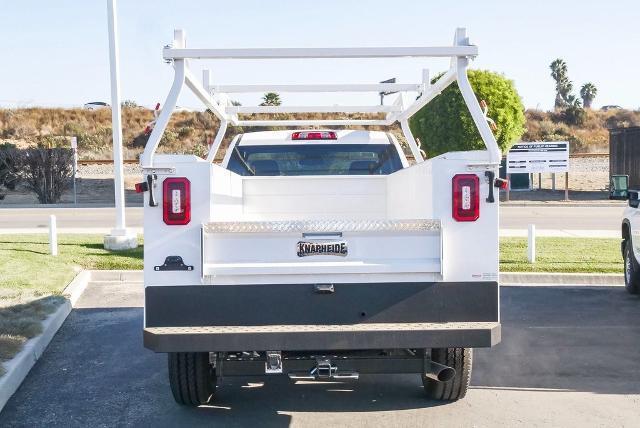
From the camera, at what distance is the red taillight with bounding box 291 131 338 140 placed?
888 centimetres

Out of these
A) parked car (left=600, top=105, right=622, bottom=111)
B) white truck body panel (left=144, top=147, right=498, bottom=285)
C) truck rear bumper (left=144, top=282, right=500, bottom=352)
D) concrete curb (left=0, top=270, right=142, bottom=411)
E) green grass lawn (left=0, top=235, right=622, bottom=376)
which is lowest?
concrete curb (left=0, top=270, right=142, bottom=411)

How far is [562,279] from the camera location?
39.8 ft

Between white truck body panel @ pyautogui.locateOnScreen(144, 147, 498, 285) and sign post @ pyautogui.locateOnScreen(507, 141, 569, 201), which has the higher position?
sign post @ pyautogui.locateOnScreen(507, 141, 569, 201)

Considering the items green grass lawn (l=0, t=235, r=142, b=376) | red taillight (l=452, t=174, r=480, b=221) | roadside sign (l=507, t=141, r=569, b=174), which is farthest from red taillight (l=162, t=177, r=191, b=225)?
roadside sign (l=507, t=141, r=569, b=174)

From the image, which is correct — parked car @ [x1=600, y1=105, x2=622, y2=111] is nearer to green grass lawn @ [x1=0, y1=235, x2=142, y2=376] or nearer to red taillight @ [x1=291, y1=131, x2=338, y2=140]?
green grass lawn @ [x1=0, y1=235, x2=142, y2=376]

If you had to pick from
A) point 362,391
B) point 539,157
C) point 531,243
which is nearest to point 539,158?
point 539,157

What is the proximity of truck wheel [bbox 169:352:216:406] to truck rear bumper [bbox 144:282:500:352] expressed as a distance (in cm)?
65

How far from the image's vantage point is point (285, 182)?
26.2 feet

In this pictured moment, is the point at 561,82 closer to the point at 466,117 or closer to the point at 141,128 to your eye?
the point at 141,128

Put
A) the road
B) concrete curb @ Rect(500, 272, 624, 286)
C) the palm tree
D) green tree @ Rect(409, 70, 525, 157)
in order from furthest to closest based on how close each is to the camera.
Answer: the palm tree, green tree @ Rect(409, 70, 525, 157), the road, concrete curb @ Rect(500, 272, 624, 286)

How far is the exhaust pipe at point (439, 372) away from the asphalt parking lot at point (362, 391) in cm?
30

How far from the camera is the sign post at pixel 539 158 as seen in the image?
102 ft

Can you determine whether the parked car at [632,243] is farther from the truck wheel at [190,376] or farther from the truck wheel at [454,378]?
the truck wheel at [190,376]

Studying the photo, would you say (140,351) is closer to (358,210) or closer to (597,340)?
(358,210)
